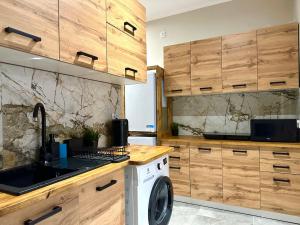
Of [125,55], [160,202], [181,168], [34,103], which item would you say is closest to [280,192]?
A: [181,168]

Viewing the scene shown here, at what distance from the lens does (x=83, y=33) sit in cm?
141

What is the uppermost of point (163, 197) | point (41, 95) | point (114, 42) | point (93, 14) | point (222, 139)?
point (93, 14)

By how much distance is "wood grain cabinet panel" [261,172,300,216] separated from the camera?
2.30 metres

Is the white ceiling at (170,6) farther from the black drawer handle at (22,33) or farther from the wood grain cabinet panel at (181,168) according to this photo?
the black drawer handle at (22,33)

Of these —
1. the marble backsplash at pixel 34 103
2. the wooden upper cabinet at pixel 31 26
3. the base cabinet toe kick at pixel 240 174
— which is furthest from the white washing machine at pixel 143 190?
the base cabinet toe kick at pixel 240 174

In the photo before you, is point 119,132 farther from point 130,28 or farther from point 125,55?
point 130,28

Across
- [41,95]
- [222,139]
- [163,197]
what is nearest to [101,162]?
[41,95]

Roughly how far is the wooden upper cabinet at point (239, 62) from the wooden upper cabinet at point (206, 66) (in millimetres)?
77

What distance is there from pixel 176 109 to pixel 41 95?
93.5 inches

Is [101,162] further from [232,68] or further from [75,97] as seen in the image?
[232,68]

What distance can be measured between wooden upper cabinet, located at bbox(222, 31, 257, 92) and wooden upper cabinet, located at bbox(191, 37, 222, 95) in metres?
0.08

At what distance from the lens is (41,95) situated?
1530mm

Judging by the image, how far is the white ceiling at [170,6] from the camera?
10.8ft

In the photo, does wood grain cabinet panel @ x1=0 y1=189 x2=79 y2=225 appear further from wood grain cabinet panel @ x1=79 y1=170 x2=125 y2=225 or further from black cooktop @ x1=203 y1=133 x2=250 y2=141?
black cooktop @ x1=203 y1=133 x2=250 y2=141
